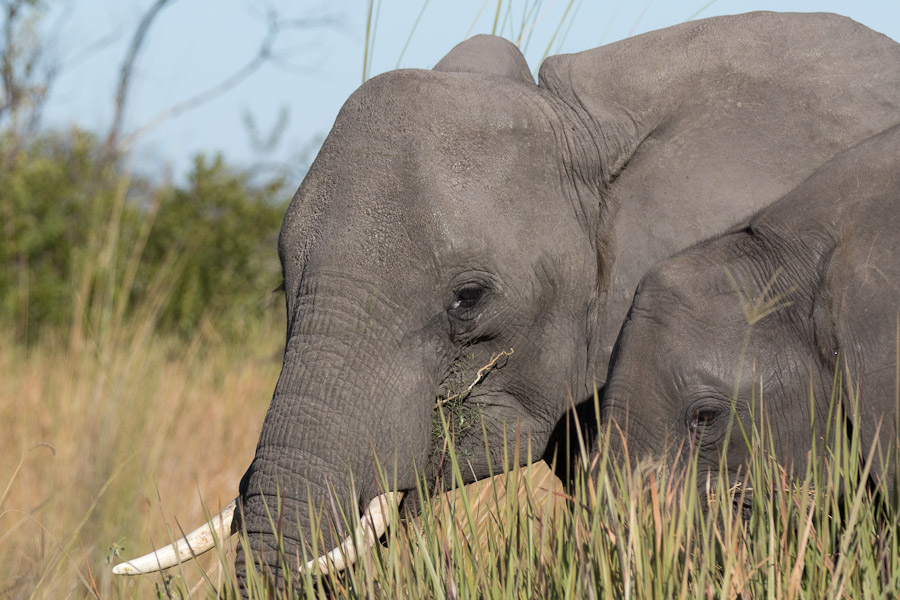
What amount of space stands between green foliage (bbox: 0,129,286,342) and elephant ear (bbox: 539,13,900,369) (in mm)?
7918

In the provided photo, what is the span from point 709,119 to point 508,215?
23.7 inches

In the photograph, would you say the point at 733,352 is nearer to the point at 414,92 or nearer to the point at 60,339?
the point at 414,92

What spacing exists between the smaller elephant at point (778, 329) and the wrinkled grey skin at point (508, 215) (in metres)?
0.28

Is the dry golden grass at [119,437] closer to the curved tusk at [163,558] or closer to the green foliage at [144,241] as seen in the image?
the green foliage at [144,241]

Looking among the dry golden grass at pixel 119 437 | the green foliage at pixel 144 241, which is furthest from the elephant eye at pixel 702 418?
the green foliage at pixel 144 241

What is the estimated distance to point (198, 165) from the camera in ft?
39.4

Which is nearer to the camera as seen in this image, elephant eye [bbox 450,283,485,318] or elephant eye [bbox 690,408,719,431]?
Answer: elephant eye [bbox 690,408,719,431]

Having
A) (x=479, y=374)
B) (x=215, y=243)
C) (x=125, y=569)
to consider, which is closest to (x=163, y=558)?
(x=125, y=569)

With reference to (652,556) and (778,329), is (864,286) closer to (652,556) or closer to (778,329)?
(778,329)

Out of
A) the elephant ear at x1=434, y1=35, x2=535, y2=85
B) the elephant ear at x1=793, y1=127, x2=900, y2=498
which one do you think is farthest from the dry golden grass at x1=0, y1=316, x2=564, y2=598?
the elephant ear at x1=793, y1=127, x2=900, y2=498

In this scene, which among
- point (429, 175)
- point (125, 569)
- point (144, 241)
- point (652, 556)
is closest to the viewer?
point (652, 556)

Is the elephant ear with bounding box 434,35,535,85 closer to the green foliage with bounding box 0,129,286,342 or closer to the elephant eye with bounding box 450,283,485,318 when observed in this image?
the elephant eye with bounding box 450,283,485,318

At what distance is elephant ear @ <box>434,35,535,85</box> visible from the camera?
3.45 metres

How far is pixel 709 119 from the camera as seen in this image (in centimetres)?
317
